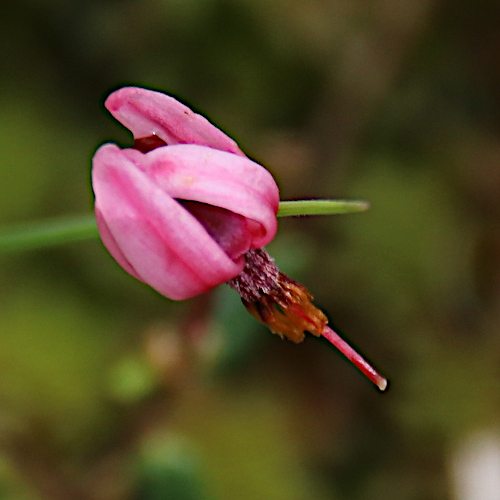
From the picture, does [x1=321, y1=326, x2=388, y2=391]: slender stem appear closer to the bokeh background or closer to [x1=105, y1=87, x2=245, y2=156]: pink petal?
[x1=105, y1=87, x2=245, y2=156]: pink petal

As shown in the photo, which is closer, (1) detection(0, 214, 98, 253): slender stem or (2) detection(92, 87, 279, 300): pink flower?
(2) detection(92, 87, 279, 300): pink flower

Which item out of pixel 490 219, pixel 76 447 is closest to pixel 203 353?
pixel 76 447

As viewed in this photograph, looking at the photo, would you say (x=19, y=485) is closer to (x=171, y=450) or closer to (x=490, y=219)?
(x=171, y=450)

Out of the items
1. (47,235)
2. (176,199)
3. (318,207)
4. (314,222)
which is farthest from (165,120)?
(314,222)

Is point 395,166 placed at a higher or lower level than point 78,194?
higher

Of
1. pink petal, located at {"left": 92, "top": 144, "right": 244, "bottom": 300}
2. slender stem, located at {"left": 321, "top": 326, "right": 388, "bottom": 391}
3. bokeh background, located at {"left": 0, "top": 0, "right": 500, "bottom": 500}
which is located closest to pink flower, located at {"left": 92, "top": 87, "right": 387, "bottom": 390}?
pink petal, located at {"left": 92, "top": 144, "right": 244, "bottom": 300}

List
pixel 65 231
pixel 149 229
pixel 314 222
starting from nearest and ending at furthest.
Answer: pixel 149 229 → pixel 65 231 → pixel 314 222

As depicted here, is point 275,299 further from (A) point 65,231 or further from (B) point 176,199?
(A) point 65,231
